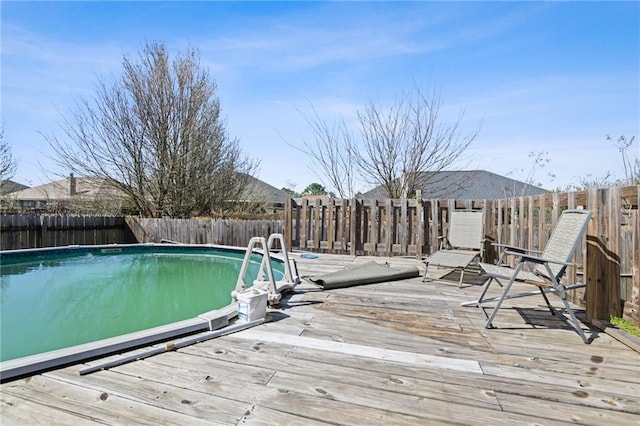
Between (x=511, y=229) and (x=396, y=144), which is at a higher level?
(x=396, y=144)

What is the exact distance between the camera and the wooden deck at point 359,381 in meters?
1.42

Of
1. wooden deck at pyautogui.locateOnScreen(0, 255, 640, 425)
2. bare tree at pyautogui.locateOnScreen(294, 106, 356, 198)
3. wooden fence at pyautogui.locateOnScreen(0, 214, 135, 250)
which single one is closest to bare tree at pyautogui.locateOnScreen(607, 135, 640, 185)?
bare tree at pyautogui.locateOnScreen(294, 106, 356, 198)

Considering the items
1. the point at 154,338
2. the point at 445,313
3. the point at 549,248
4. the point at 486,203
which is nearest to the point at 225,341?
the point at 154,338

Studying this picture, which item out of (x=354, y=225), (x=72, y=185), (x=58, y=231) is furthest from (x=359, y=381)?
Answer: (x=72, y=185)

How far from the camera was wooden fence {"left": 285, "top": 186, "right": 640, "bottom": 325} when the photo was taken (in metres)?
2.53

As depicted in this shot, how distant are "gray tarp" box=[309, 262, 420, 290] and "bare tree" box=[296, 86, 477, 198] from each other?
5.64m

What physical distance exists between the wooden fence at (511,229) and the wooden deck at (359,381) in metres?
0.46

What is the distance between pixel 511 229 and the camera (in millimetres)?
4727

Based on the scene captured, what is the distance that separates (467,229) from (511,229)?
615mm

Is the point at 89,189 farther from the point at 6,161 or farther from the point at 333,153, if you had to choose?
the point at 333,153

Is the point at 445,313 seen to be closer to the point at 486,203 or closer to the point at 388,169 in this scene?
the point at 486,203

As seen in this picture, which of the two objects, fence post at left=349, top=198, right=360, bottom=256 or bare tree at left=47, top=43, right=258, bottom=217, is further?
bare tree at left=47, top=43, right=258, bottom=217

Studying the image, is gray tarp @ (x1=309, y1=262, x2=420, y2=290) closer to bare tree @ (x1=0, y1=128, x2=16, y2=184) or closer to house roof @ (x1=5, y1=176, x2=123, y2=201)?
house roof @ (x1=5, y1=176, x2=123, y2=201)

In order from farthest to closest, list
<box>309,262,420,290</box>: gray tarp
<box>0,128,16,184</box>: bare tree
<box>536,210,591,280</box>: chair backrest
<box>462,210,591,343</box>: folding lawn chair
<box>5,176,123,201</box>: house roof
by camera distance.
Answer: <box>0,128,16,184</box>: bare tree, <box>5,176,123,201</box>: house roof, <box>309,262,420,290</box>: gray tarp, <box>536,210,591,280</box>: chair backrest, <box>462,210,591,343</box>: folding lawn chair
